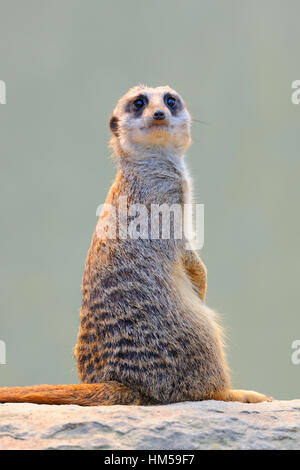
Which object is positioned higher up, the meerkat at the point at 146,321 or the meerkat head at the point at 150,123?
the meerkat head at the point at 150,123

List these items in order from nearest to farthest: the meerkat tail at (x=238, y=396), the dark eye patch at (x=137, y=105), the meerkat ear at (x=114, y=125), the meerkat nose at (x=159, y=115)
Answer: the meerkat tail at (x=238, y=396), the meerkat nose at (x=159, y=115), the dark eye patch at (x=137, y=105), the meerkat ear at (x=114, y=125)

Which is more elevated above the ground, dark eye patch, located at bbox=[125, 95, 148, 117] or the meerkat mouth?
dark eye patch, located at bbox=[125, 95, 148, 117]

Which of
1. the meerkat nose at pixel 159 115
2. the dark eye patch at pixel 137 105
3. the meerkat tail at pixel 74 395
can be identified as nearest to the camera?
the meerkat tail at pixel 74 395

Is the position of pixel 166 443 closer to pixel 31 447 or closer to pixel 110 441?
pixel 110 441

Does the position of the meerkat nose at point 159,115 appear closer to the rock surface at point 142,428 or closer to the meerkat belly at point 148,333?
the meerkat belly at point 148,333

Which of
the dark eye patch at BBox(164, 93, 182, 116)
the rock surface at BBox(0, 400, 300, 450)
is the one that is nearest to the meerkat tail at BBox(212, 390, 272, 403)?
the rock surface at BBox(0, 400, 300, 450)

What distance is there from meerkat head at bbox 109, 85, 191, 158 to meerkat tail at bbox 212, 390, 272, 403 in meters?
0.97

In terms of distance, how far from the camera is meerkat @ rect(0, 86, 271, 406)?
7.22 ft

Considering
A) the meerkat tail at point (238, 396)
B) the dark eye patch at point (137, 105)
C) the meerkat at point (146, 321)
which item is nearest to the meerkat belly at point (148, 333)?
the meerkat at point (146, 321)

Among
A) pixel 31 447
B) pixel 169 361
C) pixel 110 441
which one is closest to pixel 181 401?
pixel 169 361

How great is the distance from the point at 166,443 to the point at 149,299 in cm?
58

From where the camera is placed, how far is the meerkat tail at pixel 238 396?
7.59ft

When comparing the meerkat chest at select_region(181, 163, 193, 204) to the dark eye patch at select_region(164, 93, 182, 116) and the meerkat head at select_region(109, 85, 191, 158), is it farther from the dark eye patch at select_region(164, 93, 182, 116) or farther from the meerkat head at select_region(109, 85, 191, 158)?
the dark eye patch at select_region(164, 93, 182, 116)
